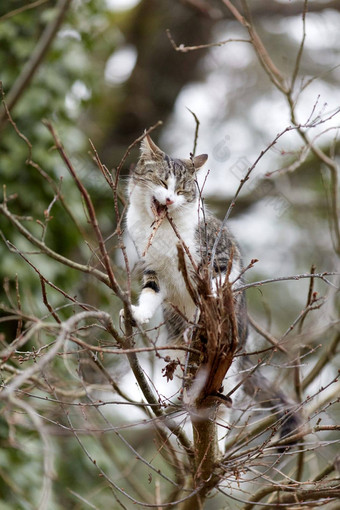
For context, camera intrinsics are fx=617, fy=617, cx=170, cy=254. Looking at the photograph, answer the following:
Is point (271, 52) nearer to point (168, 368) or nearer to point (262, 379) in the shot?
point (262, 379)

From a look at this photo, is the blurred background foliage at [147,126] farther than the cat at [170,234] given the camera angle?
Yes

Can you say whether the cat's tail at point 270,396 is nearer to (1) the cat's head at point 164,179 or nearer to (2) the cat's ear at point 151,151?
(1) the cat's head at point 164,179

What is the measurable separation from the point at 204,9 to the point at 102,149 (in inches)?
89.3

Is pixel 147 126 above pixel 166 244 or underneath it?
above

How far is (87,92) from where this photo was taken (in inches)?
217

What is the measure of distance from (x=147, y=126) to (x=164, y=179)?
3525 millimetres

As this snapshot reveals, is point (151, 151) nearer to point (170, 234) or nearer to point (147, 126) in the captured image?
point (170, 234)

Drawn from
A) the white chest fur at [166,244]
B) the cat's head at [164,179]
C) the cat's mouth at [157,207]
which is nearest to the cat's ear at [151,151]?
the cat's head at [164,179]

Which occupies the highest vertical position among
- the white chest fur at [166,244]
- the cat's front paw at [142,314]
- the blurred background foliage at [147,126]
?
the blurred background foliage at [147,126]

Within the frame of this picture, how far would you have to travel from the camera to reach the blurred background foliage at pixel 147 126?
4656mm

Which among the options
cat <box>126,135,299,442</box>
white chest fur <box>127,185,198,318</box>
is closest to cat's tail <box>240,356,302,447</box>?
cat <box>126,135,299,442</box>

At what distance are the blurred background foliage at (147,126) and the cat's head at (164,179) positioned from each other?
0.34m

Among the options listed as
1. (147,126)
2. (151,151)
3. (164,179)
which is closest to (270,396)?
(164,179)

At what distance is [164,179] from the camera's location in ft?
11.1
